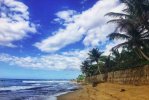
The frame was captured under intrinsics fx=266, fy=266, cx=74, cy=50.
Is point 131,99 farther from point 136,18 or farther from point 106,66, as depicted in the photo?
point 106,66

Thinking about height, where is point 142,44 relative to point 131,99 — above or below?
above

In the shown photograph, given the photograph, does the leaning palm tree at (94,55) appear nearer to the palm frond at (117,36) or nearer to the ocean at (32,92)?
the ocean at (32,92)

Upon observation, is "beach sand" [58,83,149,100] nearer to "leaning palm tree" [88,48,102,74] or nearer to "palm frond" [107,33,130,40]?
"palm frond" [107,33,130,40]

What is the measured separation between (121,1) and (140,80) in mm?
8018

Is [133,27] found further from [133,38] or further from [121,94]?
[121,94]

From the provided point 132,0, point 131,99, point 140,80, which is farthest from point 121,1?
point 131,99

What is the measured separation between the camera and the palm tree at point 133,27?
24.8m

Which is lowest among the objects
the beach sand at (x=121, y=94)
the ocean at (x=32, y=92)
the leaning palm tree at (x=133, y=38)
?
the beach sand at (x=121, y=94)

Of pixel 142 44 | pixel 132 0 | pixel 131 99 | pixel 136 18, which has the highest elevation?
pixel 132 0

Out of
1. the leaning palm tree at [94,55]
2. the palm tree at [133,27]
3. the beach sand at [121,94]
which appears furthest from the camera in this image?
the leaning palm tree at [94,55]

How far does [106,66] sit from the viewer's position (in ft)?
201

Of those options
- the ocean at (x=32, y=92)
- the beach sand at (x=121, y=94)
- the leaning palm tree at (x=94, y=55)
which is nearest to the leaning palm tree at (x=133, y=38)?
the beach sand at (x=121, y=94)

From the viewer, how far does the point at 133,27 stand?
88.6 feet

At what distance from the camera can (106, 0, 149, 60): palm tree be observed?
2475 cm
